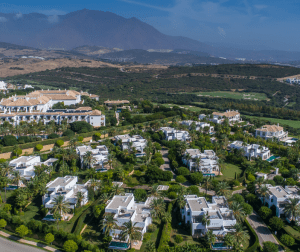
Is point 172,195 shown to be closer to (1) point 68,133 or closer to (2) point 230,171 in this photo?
(2) point 230,171

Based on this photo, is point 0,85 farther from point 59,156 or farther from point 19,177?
point 19,177

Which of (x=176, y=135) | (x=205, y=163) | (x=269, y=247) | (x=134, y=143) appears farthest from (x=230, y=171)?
(x=269, y=247)

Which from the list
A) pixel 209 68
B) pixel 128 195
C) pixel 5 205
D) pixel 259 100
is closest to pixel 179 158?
pixel 128 195

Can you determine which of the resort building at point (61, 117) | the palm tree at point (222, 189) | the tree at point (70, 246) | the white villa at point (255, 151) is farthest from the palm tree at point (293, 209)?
the resort building at point (61, 117)

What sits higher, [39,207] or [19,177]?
[19,177]

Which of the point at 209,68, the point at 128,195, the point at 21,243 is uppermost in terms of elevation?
the point at 209,68

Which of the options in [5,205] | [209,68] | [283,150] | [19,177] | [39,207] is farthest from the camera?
[209,68]

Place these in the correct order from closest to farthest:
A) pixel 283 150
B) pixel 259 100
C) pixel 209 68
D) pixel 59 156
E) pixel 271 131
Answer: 1. pixel 59 156
2. pixel 283 150
3. pixel 271 131
4. pixel 259 100
5. pixel 209 68
